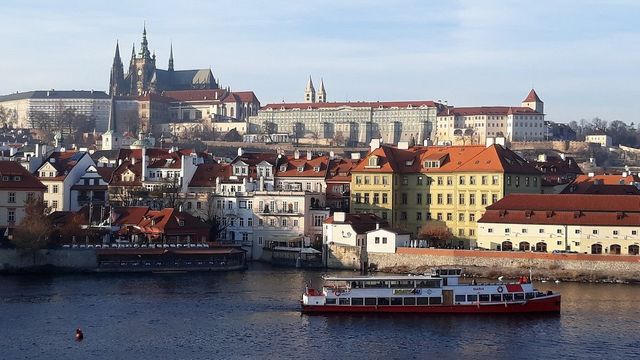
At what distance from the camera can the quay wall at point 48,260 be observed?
70.5 meters

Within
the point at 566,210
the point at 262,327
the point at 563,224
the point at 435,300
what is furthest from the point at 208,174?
the point at 262,327

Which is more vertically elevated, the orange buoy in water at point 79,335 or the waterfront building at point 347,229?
the waterfront building at point 347,229

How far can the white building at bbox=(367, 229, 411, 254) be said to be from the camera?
73688mm

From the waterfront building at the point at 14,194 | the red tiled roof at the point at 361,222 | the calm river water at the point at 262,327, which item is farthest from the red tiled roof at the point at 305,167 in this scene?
the calm river water at the point at 262,327

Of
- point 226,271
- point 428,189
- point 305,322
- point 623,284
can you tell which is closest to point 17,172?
point 226,271

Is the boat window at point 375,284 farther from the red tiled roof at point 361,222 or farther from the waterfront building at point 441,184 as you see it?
the waterfront building at point 441,184

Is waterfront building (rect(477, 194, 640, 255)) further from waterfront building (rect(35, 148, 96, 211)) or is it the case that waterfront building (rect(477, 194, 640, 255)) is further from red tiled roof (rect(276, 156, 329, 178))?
waterfront building (rect(35, 148, 96, 211))

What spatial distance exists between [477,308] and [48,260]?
96.7ft

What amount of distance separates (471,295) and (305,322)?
869 centimetres

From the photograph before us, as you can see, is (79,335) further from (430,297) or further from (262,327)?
(430,297)

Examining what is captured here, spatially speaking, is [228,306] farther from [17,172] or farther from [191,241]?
[17,172]

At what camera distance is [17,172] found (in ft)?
262

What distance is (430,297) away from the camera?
2190 inches

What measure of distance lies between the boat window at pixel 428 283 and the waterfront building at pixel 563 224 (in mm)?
17973
